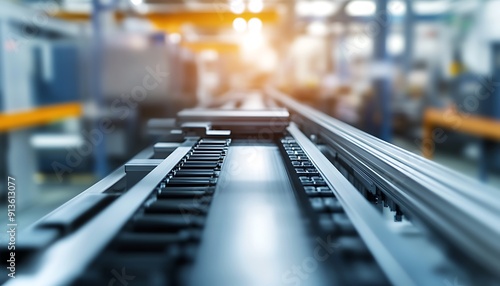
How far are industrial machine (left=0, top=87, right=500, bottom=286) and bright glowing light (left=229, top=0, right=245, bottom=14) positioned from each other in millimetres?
3971

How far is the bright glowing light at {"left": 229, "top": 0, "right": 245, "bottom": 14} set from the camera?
16.9 feet

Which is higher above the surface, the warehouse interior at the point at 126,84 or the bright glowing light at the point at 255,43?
the bright glowing light at the point at 255,43

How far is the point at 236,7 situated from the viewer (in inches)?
204

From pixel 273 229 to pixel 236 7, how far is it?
14.9ft

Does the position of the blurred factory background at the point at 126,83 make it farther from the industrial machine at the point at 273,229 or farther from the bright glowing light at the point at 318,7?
the bright glowing light at the point at 318,7

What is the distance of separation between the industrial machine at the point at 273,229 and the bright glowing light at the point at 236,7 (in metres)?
3.97

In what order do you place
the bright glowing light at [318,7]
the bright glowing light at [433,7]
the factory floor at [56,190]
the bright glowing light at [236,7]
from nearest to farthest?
1. the factory floor at [56,190]
2. the bright glowing light at [236,7]
3. the bright glowing light at [433,7]
4. the bright glowing light at [318,7]

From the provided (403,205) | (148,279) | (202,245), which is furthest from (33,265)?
(403,205)

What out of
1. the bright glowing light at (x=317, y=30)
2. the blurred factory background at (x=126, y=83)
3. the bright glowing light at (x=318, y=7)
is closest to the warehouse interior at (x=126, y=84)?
the blurred factory background at (x=126, y=83)

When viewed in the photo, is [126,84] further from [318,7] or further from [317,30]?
[317,30]

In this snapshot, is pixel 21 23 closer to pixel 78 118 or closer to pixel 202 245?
pixel 78 118

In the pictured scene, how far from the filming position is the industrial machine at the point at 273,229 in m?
0.75

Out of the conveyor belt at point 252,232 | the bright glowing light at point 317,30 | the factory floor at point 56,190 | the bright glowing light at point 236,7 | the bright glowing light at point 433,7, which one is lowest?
the factory floor at point 56,190

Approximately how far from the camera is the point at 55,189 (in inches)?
199
